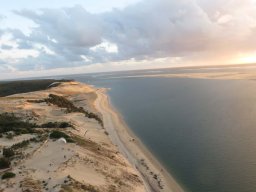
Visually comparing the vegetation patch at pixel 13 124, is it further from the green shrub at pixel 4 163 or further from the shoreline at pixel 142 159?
the green shrub at pixel 4 163

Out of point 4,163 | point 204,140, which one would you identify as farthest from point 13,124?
point 204,140

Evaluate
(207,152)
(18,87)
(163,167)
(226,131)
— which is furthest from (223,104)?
(18,87)

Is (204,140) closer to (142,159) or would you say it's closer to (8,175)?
(142,159)

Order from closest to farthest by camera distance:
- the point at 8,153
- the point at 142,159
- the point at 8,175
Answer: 1. the point at 8,175
2. the point at 8,153
3. the point at 142,159

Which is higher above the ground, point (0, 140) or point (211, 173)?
point (0, 140)

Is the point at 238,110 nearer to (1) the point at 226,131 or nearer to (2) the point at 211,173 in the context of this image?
(1) the point at 226,131

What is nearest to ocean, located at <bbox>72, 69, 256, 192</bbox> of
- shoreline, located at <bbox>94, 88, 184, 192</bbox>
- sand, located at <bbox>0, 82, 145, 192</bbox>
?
shoreline, located at <bbox>94, 88, 184, 192</bbox>

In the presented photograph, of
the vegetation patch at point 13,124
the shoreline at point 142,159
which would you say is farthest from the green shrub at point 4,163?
the vegetation patch at point 13,124

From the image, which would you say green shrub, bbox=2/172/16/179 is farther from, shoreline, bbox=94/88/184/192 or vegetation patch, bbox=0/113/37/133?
vegetation patch, bbox=0/113/37/133

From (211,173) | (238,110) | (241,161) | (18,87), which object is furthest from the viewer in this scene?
(18,87)
